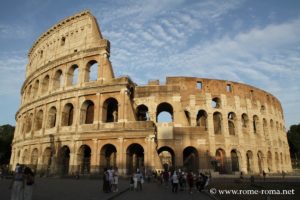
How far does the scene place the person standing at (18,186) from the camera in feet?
23.7

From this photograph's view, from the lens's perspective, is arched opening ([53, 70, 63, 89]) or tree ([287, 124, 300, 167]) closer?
arched opening ([53, 70, 63, 89])

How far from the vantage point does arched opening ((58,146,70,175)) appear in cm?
2402

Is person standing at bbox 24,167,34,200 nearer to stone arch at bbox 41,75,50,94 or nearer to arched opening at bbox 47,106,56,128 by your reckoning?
arched opening at bbox 47,106,56,128

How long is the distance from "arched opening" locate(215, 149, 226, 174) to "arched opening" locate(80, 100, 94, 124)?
1462 centimetres

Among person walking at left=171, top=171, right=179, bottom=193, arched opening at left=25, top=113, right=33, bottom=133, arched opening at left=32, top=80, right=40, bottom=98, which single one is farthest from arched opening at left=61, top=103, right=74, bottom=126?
person walking at left=171, top=171, right=179, bottom=193

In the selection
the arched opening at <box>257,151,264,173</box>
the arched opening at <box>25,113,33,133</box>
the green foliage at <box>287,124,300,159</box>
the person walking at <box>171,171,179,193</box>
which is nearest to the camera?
the person walking at <box>171,171,179,193</box>

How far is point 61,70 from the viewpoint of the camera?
2741cm

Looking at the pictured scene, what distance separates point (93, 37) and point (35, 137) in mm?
12213

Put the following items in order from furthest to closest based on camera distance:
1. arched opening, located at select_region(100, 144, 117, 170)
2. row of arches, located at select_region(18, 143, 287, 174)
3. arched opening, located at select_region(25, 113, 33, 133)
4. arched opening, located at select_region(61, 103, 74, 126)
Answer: arched opening, located at select_region(25, 113, 33, 133) < arched opening, located at select_region(61, 103, 74, 126) < row of arches, located at select_region(18, 143, 287, 174) < arched opening, located at select_region(100, 144, 117, 170)

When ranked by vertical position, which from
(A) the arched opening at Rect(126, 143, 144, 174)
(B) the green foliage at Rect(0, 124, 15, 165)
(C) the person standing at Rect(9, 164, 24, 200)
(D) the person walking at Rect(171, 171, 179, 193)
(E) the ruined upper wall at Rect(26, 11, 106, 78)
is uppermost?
(E) the ruined upper wall at Rect(26, 11, 106, 78)

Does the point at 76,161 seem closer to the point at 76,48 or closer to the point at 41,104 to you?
the point at 41,104

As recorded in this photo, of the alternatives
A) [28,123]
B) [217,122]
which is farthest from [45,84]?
[217,122]

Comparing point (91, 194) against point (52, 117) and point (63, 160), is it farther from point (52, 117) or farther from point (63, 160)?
point (52, 117)

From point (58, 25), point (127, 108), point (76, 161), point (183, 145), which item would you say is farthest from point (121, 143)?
point (58, 25)
